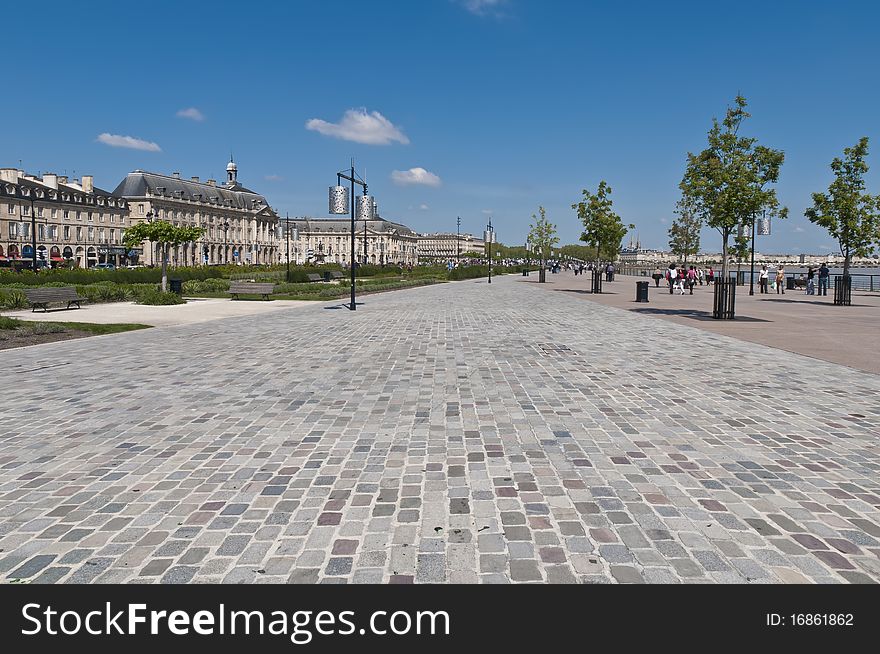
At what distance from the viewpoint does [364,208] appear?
74.7 feet

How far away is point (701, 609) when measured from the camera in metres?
3.04

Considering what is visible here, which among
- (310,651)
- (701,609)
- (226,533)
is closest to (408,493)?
(226,533)

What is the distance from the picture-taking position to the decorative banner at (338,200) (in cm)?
2089

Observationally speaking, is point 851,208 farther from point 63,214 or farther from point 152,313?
point 63,214

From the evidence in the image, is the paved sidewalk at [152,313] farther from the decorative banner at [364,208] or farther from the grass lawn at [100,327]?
the decorative banner at [364,208]

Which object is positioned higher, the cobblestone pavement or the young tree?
the young tree

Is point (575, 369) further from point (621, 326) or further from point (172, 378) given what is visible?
point (621, 326)

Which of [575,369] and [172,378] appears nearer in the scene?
[172,378]

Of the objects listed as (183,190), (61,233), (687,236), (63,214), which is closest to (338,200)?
(687,236)

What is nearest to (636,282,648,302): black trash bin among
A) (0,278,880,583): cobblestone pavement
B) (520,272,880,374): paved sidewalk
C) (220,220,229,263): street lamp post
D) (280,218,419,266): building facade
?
A: (520,272,880,374): paved sidewalk

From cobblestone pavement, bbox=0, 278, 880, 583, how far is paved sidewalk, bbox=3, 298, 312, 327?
8.28 meters

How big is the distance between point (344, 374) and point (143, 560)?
5.85 meters

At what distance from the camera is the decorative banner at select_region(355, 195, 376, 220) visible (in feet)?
74.5

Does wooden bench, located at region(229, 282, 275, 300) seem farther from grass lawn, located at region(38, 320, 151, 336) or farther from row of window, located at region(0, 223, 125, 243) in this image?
row of window, located at region(0, 223, 125, 243)
